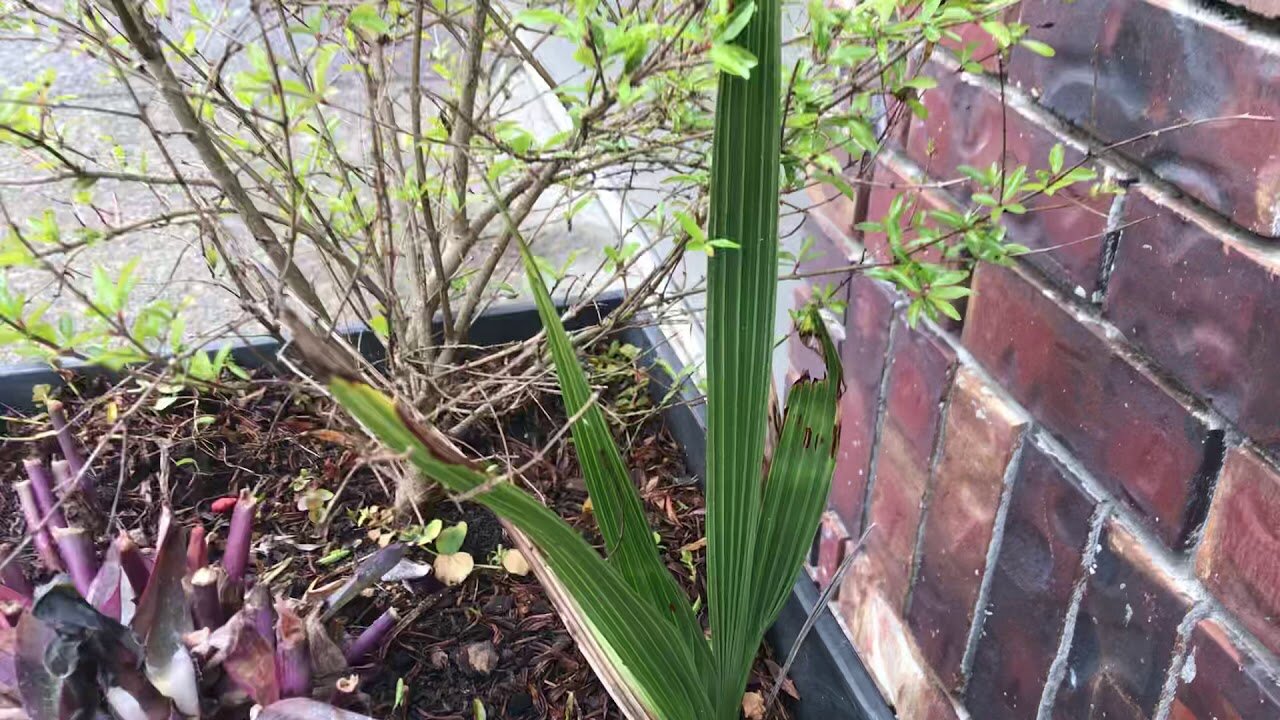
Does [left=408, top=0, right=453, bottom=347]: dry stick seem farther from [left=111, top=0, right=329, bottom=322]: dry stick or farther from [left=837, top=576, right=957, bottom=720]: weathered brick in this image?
[left=837, top=576, right=957, bottom=720]: weathered brick

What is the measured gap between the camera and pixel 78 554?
919mm

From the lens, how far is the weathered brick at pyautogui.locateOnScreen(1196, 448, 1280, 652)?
1.92 ft

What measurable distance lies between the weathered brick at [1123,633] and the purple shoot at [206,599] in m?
0.75

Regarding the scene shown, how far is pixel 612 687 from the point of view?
0.80 meters

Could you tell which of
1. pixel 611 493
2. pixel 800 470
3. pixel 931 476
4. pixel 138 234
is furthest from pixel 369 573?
pixel 138 234

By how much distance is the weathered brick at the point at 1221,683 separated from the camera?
0.60 metres

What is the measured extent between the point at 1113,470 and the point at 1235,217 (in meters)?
0.22

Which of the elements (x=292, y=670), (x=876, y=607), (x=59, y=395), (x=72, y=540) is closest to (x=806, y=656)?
(x=876, y=607)

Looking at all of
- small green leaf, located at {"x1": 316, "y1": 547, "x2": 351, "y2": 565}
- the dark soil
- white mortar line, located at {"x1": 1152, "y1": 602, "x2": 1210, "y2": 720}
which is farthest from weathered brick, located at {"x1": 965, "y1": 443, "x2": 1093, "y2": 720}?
small green leaf, located at {"x1": 316, "y1": 547, "x2": 351, "y2": 565}

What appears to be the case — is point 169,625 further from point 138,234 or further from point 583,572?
point 138,234

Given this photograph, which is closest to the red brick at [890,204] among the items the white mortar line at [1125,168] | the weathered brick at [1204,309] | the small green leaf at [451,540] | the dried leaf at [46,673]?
the white mortar line at [1125,168]

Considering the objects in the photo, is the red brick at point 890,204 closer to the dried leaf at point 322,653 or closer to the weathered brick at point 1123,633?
the weathered brick at point 1123,633

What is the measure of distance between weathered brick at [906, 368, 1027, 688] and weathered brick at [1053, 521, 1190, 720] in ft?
0.44

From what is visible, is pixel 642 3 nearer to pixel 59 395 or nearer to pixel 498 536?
pixel 498 536
